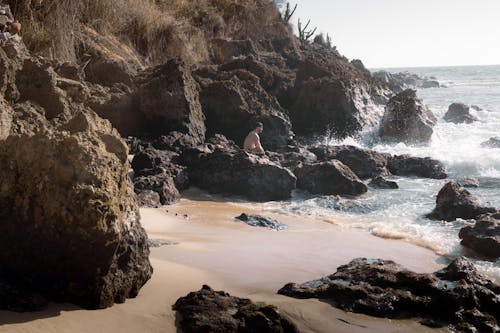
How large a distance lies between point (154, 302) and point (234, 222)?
3889 millimetres

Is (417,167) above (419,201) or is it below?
above

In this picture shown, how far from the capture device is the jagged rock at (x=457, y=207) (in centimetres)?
895

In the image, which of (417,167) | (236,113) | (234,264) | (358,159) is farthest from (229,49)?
(234,264)

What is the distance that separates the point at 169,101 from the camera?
37.3 ft

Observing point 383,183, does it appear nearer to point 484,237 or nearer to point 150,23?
point 484,237

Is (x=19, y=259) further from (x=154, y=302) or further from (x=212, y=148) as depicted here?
(x=212, y=148)

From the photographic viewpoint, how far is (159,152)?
1024 centimetres

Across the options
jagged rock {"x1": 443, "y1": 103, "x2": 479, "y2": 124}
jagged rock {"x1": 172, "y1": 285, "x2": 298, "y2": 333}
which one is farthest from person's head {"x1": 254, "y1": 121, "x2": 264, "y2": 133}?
jagged rock {"x1": 443, "y1": 103, "x2": 479, "y2": 124}

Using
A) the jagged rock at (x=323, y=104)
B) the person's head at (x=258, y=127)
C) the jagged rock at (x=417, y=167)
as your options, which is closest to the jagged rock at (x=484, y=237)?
the jagged rock at (x=417, y=167)

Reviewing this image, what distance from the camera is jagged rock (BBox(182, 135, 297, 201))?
10031 mm

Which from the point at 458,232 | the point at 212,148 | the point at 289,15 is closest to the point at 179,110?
the point at 212,148

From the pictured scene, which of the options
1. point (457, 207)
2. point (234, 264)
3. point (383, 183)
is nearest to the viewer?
point (234, 264)

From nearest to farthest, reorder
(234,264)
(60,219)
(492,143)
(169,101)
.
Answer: (60,219) → (234,264) → (169,101) → (492,143)

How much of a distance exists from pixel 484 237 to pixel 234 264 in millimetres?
3572
